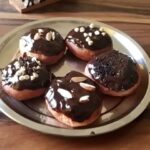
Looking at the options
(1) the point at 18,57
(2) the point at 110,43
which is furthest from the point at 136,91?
(1) the point at 18,57

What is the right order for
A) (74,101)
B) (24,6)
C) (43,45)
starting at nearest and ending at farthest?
(74,101)
(43,45)
(24,6)

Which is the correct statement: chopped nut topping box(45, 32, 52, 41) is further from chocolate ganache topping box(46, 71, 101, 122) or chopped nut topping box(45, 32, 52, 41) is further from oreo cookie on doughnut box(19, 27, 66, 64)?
chocolate ganache topping box(46, 71, 101, 122)

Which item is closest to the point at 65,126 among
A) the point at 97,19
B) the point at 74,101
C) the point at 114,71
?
the point at 74,101

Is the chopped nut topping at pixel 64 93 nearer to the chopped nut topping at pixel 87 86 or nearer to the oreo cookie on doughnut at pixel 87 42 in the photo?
the chopped nut topping at pixel 87 86

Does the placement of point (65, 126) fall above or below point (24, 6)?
below

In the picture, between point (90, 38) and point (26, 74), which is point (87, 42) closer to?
point (90, 38)
